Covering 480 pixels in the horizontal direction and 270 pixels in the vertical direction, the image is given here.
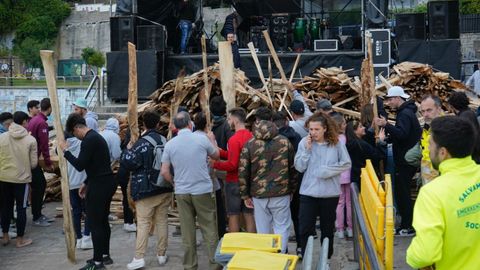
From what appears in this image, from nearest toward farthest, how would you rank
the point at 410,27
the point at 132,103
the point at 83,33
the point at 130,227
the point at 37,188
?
the point at 132,103, the point at 130,227, the point at 37,188, the point at 410,27, the point at 83,33

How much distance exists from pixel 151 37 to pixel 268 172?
10010 mm

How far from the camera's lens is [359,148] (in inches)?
308

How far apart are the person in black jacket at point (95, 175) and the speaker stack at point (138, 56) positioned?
819 cm

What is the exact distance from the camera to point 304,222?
676 centimetres

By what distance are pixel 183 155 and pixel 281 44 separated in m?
12.1

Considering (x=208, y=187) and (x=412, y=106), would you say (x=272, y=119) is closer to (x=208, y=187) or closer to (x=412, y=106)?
(x=208, y=187)

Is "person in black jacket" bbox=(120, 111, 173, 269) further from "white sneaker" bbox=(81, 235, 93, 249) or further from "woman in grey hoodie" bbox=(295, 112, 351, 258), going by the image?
"woman in grey hoodie" bbox=(295, 112, 351, 258)

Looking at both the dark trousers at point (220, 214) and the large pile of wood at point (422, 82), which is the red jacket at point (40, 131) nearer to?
the dark trousers at point (220, 214)

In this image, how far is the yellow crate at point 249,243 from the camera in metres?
4.86

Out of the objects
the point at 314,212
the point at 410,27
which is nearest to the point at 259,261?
the point at 314,212

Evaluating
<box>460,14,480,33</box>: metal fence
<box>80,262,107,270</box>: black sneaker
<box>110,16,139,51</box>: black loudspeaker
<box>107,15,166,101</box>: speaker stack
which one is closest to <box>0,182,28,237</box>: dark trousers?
<box>80,262,107,270</box>: black sneaker

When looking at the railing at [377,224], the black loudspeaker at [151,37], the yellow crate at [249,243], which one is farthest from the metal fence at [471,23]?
the yellow crate at [249,243]

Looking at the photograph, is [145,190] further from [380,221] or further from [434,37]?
[434,37]

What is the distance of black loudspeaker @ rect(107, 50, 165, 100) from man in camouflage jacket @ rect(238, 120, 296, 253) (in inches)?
359
